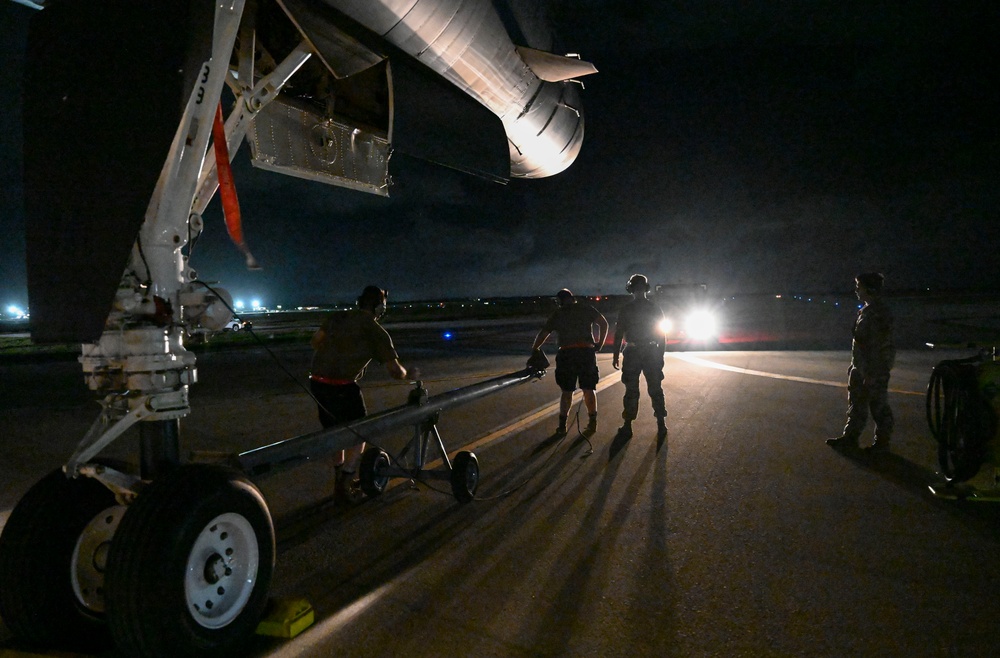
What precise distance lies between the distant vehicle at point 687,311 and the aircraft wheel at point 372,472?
61.7 ft

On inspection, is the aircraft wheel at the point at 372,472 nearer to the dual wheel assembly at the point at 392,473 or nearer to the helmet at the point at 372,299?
the dual wheel assembly at the point at 392,473

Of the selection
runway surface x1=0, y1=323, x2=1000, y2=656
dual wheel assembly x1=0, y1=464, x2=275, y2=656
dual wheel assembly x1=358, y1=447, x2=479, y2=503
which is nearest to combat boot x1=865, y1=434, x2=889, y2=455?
runway surface x1=0, y1=323, x2=1000, y2=656

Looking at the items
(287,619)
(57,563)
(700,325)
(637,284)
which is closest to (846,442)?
(637,284)

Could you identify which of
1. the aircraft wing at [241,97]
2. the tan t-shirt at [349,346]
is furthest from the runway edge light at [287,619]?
the tan t-shirt at [349,346]

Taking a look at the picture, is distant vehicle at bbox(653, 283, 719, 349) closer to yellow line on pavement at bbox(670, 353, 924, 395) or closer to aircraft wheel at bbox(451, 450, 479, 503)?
yellow line on pavement at bbox(670, 353, 924, 395)

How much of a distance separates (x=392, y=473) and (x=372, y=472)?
0.55 feet

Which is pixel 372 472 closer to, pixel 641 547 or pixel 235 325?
pixel 235 325

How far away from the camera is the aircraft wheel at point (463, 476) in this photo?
4.92 meters

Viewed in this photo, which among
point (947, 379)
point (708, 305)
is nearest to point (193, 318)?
point (947, 379)

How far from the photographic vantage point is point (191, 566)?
2.67m

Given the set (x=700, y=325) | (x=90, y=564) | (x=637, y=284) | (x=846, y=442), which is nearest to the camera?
(x=90, y=564)

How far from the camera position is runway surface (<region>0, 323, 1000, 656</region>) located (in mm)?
2984

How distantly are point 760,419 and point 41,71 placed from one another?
813 centimetres

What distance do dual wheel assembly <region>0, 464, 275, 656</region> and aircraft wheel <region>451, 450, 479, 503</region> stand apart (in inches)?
78.4
